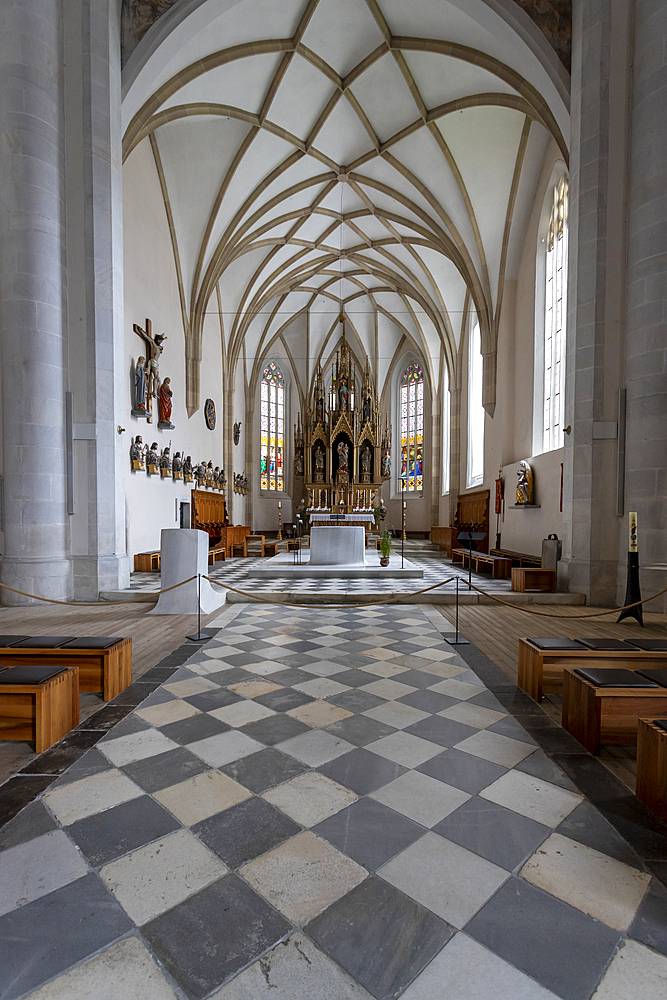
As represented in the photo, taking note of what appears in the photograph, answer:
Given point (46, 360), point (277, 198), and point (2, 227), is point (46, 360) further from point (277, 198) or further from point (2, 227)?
point (277, 198)

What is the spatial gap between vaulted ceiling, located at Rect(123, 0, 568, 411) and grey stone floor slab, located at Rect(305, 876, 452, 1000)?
1085cm

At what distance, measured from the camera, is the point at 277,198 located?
15.2 metres

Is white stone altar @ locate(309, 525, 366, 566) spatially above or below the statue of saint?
below

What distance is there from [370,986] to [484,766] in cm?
154

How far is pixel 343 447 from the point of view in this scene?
24094mm

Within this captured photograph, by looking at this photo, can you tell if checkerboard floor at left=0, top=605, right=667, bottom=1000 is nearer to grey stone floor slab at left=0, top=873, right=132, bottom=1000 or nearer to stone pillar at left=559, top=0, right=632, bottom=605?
grey stone floor slab at left=0, top=873, right=132, bottom=1000

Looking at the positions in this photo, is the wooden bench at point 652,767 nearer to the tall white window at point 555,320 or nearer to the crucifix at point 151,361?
the tall white window at point 555,320

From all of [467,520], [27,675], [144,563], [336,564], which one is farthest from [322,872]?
[467,520]

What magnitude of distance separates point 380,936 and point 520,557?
1021 cm

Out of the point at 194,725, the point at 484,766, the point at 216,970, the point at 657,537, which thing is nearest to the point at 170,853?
the point at 216,970

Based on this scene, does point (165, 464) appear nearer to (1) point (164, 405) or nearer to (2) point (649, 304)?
(1) point (164, 405)

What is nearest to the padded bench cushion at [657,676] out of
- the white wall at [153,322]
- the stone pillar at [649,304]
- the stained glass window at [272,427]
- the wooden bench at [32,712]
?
the wooden bench at [32,712]

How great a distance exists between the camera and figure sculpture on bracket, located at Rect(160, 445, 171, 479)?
40.3 feet

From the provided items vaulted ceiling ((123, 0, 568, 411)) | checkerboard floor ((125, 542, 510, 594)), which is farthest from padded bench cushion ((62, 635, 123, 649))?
vaulted ceiling ((123, 0, 568, 411))
